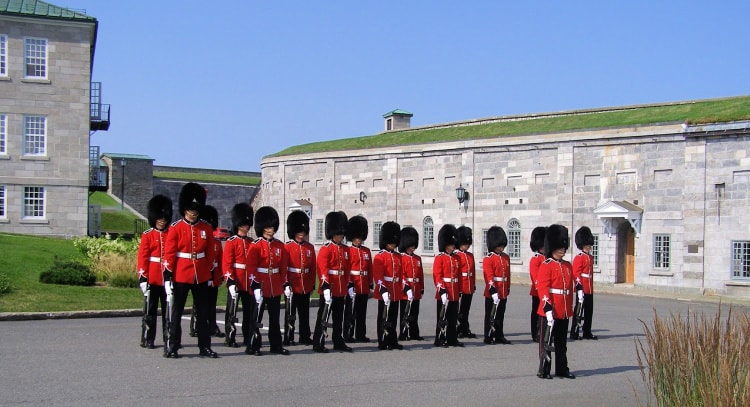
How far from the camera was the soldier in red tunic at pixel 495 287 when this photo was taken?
596 inches

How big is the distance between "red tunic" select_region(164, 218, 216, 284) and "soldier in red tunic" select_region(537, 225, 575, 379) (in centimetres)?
473

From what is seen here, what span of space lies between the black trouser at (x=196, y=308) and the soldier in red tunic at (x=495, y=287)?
5.14 m

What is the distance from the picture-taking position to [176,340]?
12.1 m

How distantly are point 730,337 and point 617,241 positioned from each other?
25128mm

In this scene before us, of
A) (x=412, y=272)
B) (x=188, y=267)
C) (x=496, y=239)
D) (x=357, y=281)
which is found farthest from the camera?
(x=496, y=239)

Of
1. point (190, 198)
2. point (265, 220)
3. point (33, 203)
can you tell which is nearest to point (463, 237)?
point (265, 220)

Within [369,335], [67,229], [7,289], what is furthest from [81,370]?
[67,229]

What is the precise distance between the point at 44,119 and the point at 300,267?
84.8 ft

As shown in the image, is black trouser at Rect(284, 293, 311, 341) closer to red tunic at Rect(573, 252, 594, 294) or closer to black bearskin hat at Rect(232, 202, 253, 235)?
black bearskin hat at Rect(232, 202, 253, 235)

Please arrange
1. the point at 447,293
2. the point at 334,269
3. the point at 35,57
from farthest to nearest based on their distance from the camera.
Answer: the point at 35,57 → the point at 447,293 → the point at 334,269

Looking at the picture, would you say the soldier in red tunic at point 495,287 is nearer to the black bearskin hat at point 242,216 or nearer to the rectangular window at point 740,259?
the black bearskin hat at point 242,216

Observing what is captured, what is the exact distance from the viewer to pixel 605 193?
1262 inches

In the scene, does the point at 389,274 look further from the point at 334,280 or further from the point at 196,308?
the point at 196,308

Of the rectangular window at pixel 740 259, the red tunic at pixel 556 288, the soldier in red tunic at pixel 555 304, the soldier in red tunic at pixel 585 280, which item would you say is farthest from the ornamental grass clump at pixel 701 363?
the rectangular window at pixel 740 259
